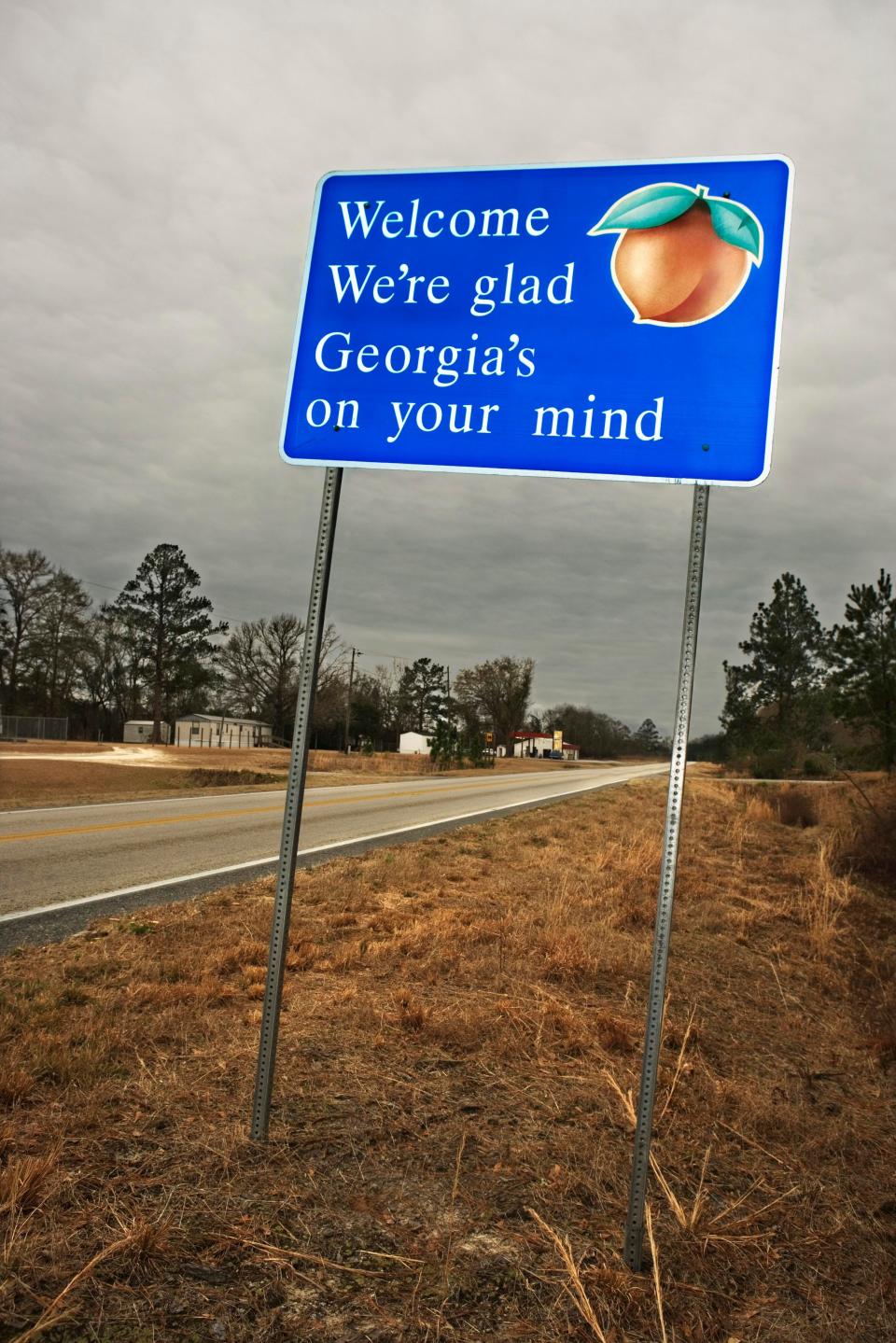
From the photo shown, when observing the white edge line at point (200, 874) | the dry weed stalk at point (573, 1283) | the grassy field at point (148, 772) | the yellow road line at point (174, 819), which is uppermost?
the dry weed stalk at point (573, 1283)

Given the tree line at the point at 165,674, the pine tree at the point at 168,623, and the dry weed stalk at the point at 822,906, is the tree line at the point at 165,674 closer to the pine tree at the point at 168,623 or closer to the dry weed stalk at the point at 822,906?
the pine tree at the point at 168,623

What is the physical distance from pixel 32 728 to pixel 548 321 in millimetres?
66014

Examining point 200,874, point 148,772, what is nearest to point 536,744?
point 148,772

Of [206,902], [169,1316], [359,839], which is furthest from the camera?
[359,839]

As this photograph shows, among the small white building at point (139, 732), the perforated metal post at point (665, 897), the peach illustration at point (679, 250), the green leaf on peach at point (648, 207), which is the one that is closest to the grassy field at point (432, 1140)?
the perforated metal post at point (665, 897)

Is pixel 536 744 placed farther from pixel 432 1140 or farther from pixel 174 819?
pixel 432 1140

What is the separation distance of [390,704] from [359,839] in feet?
237

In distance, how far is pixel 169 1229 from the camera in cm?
267

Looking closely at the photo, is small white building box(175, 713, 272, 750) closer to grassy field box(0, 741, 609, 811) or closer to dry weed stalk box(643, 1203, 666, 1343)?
grassy field box(0, 741, 609, 811)

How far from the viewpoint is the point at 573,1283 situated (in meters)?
2.55

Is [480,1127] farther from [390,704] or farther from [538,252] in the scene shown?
[390,704]

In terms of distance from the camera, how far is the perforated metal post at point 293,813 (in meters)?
3.28

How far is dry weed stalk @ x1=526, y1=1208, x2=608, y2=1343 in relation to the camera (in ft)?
7.70

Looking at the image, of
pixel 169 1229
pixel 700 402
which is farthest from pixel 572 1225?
pixel 700 402
